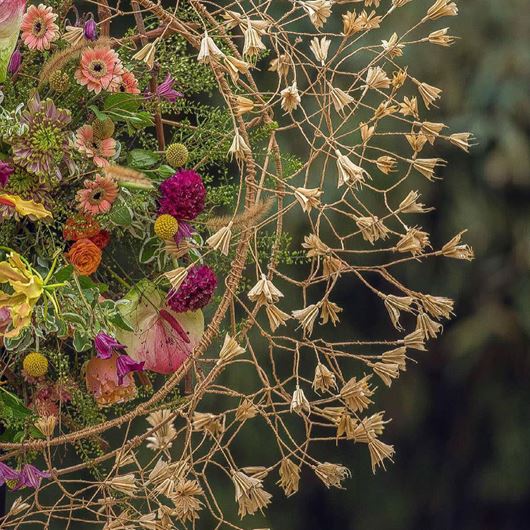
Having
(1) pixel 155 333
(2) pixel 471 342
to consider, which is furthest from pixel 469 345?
(1) pixel 155 333

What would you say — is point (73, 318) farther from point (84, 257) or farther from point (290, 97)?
point (290, 97)

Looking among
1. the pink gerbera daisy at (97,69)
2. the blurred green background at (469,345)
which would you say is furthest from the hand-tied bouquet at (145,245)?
the blurred green background at (469,345)

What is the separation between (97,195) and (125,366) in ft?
0.43

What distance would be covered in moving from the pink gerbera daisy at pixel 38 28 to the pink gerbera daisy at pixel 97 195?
11 centimetres

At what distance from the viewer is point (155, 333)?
33.5 inches

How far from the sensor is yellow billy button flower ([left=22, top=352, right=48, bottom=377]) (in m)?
0.80

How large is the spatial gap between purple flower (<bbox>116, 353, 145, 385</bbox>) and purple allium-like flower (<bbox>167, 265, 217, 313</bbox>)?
5 centimetres

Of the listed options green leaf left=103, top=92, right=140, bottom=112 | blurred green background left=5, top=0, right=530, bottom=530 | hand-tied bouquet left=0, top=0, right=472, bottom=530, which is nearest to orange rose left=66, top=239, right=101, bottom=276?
hand-tied bouquet left=0, top=0, right=472, bottom=530

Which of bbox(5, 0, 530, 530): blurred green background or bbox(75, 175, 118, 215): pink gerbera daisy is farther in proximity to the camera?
bbox(5, 0, 530, 530): blurred green background

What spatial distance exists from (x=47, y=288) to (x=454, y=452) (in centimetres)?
131

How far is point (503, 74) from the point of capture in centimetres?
173

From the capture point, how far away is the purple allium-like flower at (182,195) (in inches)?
32.4

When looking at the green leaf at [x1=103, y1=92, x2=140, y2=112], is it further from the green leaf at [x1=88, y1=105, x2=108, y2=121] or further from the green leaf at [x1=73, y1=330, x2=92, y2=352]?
the green leaf at [x1=73, y1=330, x2=92, y2=352]

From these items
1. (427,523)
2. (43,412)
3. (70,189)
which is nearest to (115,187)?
(70,189)
